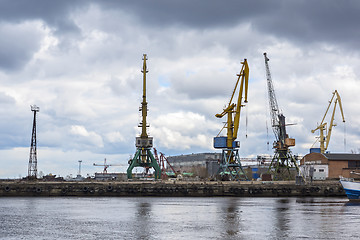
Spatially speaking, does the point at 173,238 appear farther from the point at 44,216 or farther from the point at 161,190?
the point at 161,190

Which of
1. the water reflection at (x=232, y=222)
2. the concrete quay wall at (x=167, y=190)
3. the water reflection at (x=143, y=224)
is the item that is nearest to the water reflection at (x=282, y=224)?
the water reflection at (x=232, y=222)

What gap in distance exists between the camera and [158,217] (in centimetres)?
6800

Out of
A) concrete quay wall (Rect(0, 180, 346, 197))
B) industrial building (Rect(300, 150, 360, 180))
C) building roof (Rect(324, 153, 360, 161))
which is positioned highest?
building roof (Rect(324, 153, 360, 161))

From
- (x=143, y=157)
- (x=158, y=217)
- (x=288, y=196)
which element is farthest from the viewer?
(x=143, y=157)

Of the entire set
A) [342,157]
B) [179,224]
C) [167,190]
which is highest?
[342,157]

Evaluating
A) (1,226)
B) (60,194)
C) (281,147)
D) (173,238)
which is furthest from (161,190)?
(173,238)

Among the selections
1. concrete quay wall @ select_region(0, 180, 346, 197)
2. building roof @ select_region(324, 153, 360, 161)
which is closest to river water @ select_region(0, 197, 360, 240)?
concrete quay wall @ select_region(0, 180, 346, 197)

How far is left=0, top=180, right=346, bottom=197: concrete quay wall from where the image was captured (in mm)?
125875

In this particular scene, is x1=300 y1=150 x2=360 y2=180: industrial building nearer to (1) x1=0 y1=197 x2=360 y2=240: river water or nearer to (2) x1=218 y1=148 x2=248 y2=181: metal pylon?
(2) x1=218 y1=148 x2=248 y2=181: metal pylon

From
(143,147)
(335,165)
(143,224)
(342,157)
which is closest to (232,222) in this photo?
(143,224)

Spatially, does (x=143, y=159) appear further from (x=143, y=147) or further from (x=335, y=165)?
(x=335, y=165)

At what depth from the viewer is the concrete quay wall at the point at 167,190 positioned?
413 feet

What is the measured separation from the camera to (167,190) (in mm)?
126312

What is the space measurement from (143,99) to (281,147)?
1878 inches
